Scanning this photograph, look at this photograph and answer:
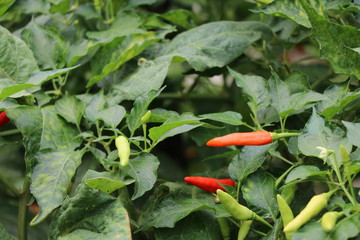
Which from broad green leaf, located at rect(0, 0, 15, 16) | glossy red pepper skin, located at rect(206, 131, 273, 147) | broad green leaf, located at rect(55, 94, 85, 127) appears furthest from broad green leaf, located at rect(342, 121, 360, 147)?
broad green leaf, located at rect(0, 0, 15, 16)

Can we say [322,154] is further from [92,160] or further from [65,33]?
[65,33]

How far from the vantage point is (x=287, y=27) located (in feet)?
3.65

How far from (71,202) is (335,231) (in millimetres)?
364

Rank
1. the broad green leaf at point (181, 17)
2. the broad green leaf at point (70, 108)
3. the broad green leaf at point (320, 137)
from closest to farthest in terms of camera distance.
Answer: the broad green leaf at point (320, 137)
the broad green leaf at point (70, 108)
the broad green leaf at point (181, 17)

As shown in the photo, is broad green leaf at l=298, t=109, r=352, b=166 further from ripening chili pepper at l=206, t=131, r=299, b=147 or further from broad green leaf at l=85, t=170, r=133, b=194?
broad green leaf at l=85, t=170, r=133, b=194

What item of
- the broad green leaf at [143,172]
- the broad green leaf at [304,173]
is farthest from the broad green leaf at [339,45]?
the broad green leaf at [143,172]

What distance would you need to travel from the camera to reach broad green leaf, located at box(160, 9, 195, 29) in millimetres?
1224

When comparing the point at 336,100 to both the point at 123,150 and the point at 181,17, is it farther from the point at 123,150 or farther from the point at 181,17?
the point at 181,17

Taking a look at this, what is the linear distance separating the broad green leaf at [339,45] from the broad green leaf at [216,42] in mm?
238

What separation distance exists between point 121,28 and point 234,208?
0.53 m

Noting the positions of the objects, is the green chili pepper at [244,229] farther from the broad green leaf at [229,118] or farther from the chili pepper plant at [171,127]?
the broad green leaf at [229,118]

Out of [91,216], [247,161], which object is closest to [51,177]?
[91,216]

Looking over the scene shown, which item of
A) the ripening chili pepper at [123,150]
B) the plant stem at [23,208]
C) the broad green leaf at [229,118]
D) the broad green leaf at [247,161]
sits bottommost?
the plant stem at [23,208]

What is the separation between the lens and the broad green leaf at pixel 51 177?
81 cm
